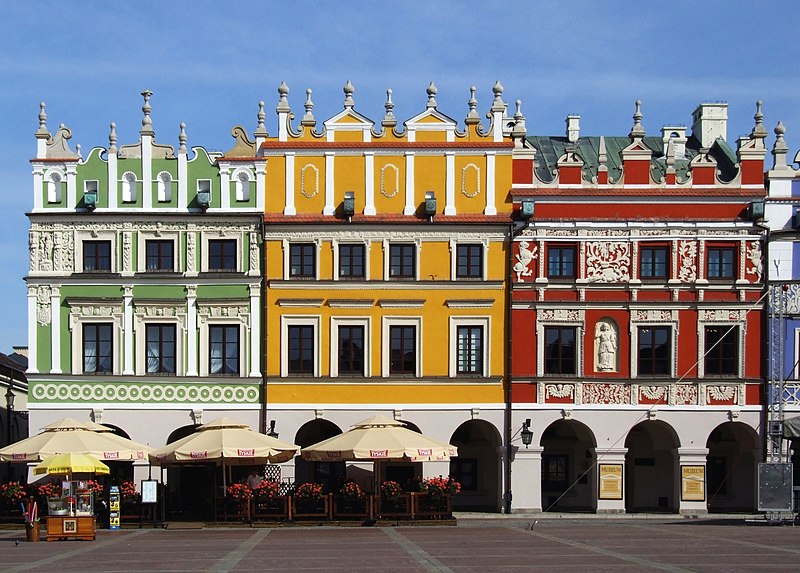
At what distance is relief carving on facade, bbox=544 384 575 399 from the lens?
Result: 46.4 metres

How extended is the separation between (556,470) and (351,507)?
1209 centimetres

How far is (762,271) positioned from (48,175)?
26.1 meters

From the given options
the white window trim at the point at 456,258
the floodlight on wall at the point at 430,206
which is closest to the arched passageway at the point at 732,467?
the white window trim at the point at 456,258

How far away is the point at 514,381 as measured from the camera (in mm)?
46281

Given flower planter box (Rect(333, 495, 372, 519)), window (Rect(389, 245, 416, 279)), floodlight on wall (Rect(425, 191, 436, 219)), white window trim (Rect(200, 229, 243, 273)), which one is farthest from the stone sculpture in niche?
white window trim (Rect(200, 229, 243, 273))

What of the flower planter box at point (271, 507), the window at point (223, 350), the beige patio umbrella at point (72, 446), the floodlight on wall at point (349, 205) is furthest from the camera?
the window at point (223, 350)

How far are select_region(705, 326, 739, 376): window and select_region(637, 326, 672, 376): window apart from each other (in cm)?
144

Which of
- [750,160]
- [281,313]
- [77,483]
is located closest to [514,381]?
[281,313]

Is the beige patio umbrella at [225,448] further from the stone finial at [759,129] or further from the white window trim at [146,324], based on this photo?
the stone finial at [759,129]

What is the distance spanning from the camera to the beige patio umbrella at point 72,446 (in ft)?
130

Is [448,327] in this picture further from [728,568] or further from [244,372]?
[728,568]

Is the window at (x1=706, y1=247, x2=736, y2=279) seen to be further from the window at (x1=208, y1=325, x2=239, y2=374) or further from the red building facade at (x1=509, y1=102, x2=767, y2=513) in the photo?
the window at (x1=208, y1=325, x2=239, y2=374)

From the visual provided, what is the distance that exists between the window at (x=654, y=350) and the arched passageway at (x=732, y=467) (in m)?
3.15

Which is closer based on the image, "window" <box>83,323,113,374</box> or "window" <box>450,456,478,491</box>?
"window" <box>83,323,113,374</box>
